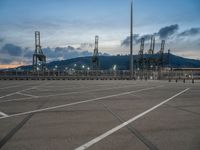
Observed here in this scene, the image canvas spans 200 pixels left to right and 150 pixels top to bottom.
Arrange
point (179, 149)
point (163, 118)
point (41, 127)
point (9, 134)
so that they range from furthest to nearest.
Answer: point (163, 118) < point (41, 127) < point (9, 134) < point (179, 149)

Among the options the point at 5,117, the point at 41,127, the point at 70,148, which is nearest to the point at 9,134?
the point at 41,127

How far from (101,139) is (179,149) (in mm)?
1530

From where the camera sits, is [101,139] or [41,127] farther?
[41,127]

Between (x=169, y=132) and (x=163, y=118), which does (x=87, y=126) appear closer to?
(x=169, y=132)

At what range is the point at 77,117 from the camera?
26.1ft

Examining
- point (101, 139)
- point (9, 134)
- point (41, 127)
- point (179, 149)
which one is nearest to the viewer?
point (179, 149)

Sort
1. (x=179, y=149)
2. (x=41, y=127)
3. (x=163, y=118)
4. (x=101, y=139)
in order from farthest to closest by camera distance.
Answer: (x=163, y=118)
(x=41, y=127)
(x=101, y=139)
(x=179, y=149)

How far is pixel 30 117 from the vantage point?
26.1 feet

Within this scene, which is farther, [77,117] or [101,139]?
[77,117]

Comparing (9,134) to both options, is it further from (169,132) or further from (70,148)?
(169,132)

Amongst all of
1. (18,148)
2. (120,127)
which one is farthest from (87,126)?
(18,148)

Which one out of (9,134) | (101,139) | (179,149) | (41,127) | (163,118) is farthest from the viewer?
(163,118)

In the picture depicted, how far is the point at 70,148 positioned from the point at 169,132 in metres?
2.49

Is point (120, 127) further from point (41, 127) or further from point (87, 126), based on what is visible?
point (41, 127)
